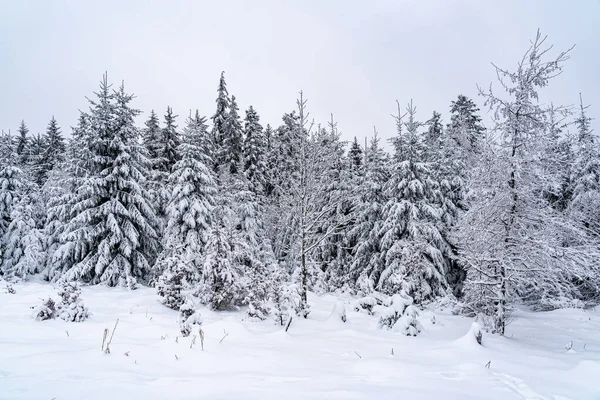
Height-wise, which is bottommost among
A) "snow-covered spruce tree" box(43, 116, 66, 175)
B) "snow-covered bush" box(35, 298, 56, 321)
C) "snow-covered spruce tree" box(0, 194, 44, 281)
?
"snow-covered bush" box(35, 298, 56, 321)

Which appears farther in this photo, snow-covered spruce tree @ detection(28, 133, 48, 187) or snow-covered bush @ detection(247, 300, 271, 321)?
snow-covered spruce tree @ detection(28, 133, 48, 187)

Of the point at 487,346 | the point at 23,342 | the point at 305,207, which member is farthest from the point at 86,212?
the point at 487,346

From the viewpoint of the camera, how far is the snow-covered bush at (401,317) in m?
9.67

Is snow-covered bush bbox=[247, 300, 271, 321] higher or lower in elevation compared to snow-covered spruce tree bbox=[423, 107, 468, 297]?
lower

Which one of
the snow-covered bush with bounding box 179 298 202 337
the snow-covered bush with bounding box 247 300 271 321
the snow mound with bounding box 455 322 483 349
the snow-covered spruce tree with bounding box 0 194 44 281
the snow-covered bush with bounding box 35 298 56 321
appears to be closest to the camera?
the snow-covered bush with bounding box 179 298 202 337

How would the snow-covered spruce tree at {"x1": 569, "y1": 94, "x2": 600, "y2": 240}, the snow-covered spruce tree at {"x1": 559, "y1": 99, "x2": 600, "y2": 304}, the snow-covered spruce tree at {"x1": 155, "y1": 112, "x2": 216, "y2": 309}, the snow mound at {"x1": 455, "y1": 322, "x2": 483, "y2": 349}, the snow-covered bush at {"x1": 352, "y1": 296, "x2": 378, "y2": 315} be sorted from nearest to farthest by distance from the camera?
the snow mound at {"x1": 455, "y1": 322, "x2": 483, "y2": 349}
the snow-covered bush at {"x1": 352, "y1": 296, "x2": 378, "y2": 315}
the snow-covered spruce tree at {"x1": 155, "y1": 112, "x2": 216, "y2": 309}
the snow-covered spruce tree at {"x1": 559, "y1": 99, "x2": 600, "y2": 304}
the snow-covered spruce tree at {"x1": 569, "y1": 94, "x2": 600, "y2": 240}

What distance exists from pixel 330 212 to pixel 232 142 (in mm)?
16252

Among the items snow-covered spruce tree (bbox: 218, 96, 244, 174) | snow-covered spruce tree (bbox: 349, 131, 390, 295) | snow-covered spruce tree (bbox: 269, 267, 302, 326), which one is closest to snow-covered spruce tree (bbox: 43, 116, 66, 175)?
snow-covered spruce tree (bbox: 218, 96, 244, 174)

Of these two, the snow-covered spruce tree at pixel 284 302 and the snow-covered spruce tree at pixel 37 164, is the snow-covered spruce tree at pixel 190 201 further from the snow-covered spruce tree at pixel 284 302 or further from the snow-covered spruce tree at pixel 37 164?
the snow-covered spruce tree at pixel 37 164

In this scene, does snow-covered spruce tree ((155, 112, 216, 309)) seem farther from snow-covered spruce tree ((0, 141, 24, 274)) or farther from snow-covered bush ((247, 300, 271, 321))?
snow-covered spruce tree ((0, 141, 24, 274))

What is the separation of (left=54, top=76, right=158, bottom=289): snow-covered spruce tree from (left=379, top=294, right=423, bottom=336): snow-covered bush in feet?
39.1

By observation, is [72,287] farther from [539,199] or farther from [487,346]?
[539,199]

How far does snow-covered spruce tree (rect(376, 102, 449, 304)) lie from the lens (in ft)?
61.5

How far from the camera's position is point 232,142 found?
30.8 metres
